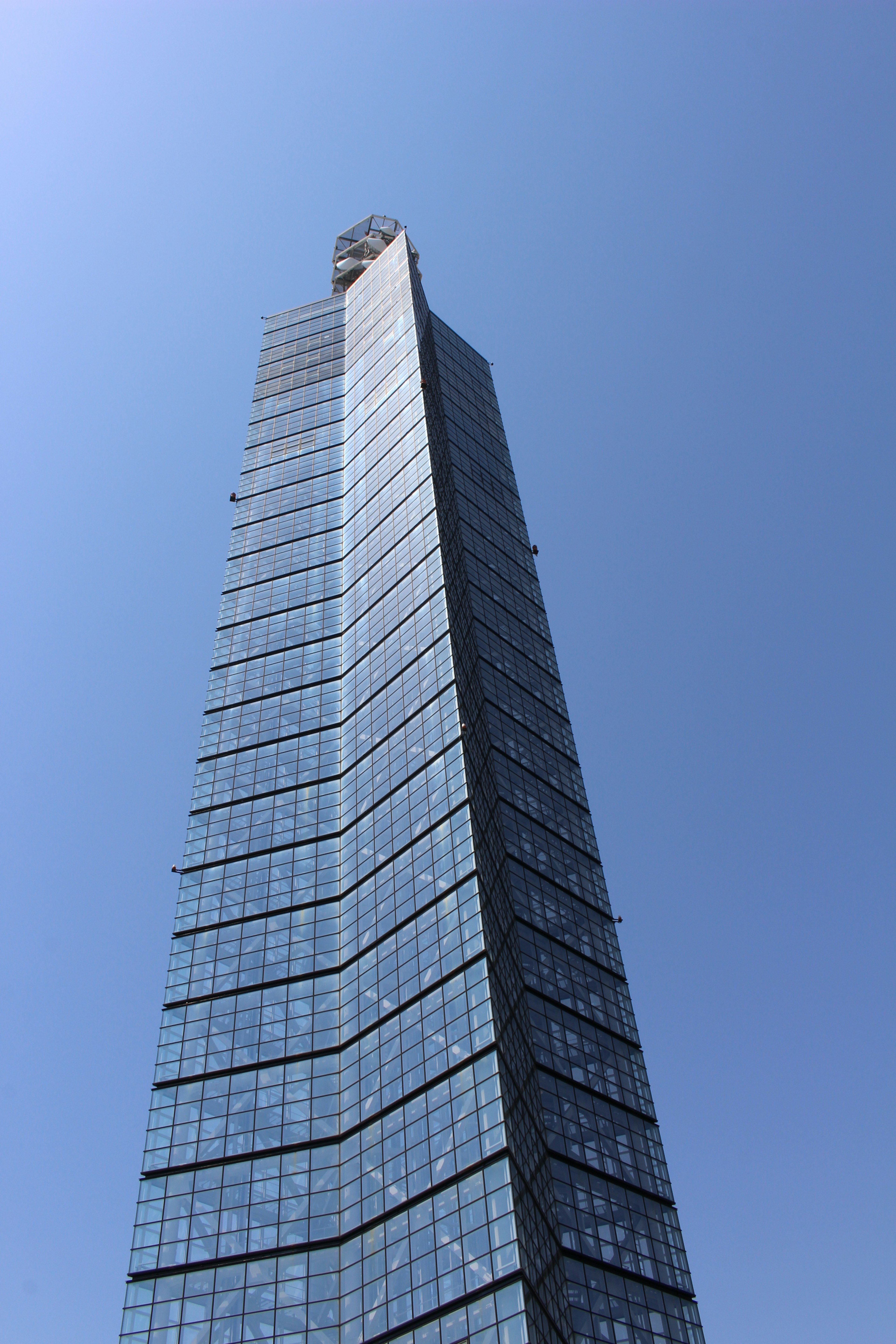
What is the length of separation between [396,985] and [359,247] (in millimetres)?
99929

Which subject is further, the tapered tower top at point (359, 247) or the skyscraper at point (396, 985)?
the tapered tower top at point (359, 247)

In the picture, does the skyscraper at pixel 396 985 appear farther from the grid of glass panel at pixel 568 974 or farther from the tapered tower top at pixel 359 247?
the tapered tower top at pixel 359 247

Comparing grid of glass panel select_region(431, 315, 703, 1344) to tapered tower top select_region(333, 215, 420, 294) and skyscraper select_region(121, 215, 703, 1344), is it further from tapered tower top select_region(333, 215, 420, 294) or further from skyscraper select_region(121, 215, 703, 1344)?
tapered tower top select_region(333, 215, 420, 294)

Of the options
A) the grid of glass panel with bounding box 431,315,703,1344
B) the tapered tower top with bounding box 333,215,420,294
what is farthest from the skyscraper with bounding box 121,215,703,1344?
the tapered tower top with bounding box 333,215,420,294

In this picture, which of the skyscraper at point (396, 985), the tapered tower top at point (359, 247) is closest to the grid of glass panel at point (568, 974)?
the skyscraper at point (396, 985)

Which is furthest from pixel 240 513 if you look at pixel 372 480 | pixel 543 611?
pixel 543 611

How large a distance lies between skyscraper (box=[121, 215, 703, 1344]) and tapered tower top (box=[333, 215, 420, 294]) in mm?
43760

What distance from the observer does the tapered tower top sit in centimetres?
13175

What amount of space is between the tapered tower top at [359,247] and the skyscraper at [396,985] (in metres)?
43.8

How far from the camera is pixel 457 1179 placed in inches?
1732

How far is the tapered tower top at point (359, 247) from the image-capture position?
432 feet

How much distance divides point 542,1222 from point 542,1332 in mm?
5317

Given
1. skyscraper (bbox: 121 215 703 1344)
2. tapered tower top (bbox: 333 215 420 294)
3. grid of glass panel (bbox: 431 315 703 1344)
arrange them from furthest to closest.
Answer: tapered tower top (bbox: 333 215 420 294), grid of glass panel (bbox: 431 315 703 1344), skyscraper (bbox: 121 215 703 1344)

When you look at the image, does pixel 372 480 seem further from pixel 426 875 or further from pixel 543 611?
pixel 426 875
